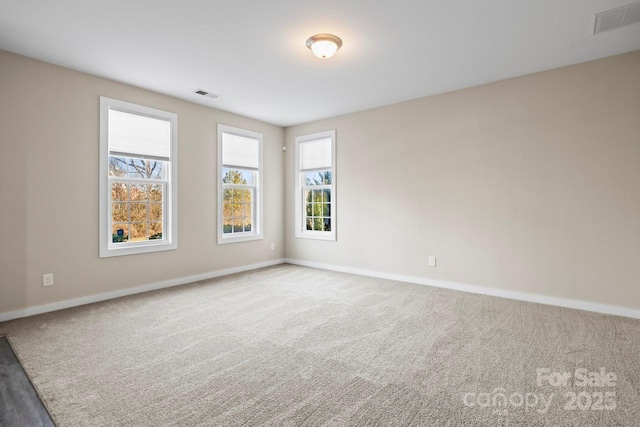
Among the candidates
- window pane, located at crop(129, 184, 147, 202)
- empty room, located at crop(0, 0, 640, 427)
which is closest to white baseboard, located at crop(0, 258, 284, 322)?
empty room, located at crop(0, 0, 640, 427)

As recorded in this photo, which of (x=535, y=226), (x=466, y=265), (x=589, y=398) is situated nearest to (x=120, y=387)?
(x=589, y=398)

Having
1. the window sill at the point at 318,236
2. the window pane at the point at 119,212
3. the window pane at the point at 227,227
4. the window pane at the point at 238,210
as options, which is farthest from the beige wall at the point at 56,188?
the window sill at the point at 318,236

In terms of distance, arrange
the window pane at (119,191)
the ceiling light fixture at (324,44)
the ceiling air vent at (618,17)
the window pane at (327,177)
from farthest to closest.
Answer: the window pane at (327,177) < the window pane at (119,191) < the ceiling light fixture at (324,44) < the ceiling air vent at (618,17)

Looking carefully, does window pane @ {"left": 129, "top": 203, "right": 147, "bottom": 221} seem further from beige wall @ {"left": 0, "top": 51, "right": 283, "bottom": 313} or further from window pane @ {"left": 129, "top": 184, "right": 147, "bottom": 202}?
beige wall @ {"left": 0, "top": 51, "right": 283, "bottom": 313}

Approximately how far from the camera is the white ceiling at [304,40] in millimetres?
2613

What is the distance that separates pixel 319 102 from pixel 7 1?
11.3ft

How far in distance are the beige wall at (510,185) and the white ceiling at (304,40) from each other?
0.36m

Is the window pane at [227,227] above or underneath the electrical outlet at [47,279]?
above

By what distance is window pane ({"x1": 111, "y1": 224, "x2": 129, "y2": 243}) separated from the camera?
4160 millimetres

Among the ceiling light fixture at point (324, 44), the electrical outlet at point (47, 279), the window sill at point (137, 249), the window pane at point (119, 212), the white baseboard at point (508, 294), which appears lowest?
the white baseboard at point (508, 294)

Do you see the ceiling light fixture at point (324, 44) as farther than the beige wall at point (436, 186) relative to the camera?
No

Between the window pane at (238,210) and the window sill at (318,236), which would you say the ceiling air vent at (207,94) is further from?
the window sill at (318,236)

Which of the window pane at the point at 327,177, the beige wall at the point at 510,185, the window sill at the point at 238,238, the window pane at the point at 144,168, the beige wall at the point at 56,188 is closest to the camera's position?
the beige wall at the point at 56,188

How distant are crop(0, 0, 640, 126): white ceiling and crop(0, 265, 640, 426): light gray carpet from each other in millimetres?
2743
